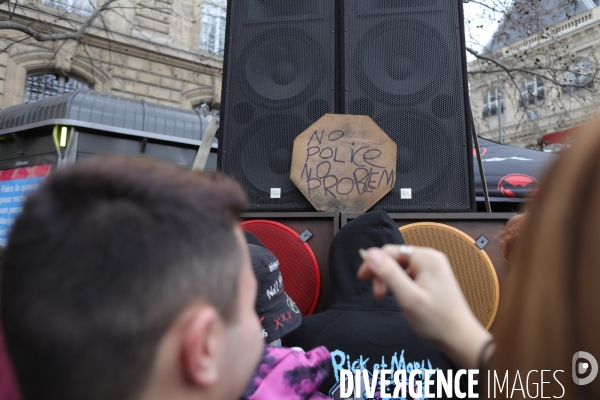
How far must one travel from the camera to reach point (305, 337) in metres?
1.47

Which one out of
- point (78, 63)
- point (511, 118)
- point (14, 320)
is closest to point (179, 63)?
point (78, 63)

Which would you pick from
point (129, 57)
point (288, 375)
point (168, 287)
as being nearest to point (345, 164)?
point (288, 375)

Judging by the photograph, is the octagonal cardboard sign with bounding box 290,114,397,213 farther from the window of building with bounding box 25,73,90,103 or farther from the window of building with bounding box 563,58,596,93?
the window of building with bounding box 25,73,90,103

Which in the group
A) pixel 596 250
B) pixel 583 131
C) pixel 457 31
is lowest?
pixel 596 250

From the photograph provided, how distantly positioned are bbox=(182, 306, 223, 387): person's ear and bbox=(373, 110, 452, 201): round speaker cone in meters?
1.60

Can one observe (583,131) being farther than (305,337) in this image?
No

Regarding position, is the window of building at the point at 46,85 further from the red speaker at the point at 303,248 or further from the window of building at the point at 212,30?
the red speaker at the point at 303,248

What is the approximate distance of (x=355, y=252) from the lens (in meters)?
1.59

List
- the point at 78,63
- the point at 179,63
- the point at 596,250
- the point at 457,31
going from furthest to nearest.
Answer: the point at 179,63
the point at 78,63
the point at 457,31
the point at 596,250

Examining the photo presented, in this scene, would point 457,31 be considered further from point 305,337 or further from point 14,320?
point 14,320

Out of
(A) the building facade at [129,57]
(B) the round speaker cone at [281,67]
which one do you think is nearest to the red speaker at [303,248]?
(B) the round speaker cone at [281,67]

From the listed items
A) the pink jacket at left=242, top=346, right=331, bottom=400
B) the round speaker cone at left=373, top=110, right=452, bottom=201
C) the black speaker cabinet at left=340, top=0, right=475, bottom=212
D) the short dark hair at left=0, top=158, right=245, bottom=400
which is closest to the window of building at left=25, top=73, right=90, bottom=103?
the black speaker cabinet at left=340, top=0, right=475, bottom=212

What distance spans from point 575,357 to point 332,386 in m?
0.91

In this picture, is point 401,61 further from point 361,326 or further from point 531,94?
point 531,94
